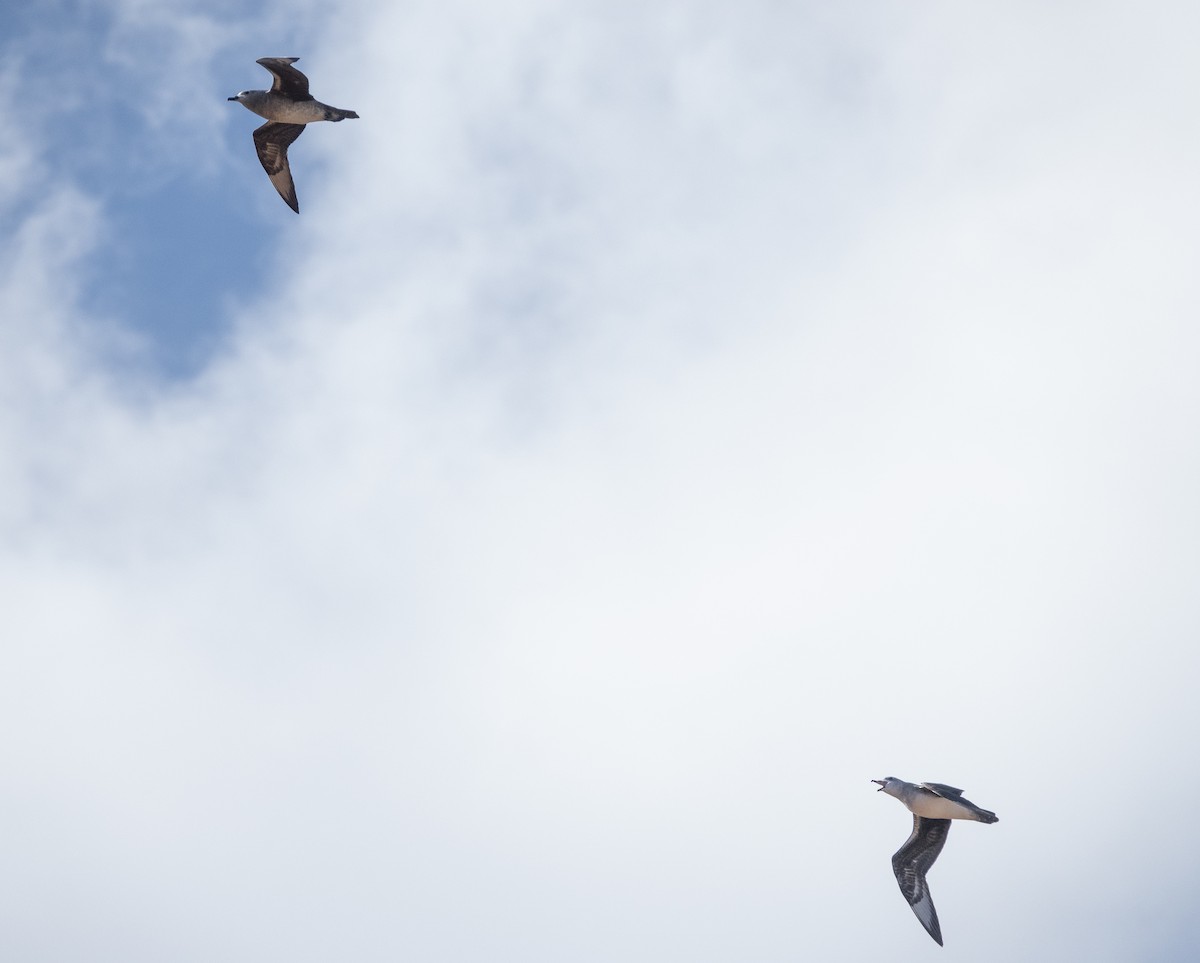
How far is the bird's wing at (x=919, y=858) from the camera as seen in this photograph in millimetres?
42875

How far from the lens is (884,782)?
4331 cm

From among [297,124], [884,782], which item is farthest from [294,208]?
[884,782]

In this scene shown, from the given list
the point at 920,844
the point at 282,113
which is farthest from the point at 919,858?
the point at 282,113

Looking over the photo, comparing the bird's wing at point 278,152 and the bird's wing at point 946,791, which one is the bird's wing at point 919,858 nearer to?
the bird's wing at point 946,791

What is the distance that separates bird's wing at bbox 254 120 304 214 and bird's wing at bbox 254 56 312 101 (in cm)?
328

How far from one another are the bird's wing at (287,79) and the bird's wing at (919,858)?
29.7 metres

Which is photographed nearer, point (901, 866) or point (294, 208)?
point (901, 866)

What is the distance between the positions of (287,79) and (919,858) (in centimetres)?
3086

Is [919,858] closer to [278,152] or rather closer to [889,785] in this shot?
[889,785]

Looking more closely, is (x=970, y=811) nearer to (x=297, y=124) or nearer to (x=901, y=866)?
(x=901, y=866)

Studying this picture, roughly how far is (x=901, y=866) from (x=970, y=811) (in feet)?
14.0

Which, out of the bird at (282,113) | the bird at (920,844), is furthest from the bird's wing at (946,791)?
the bird at (282,113)

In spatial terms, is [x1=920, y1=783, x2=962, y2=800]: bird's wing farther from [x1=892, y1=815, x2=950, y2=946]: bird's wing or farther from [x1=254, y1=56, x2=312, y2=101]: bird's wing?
[x1=254, y1=56, x2=312, y2=101]: bird's wing

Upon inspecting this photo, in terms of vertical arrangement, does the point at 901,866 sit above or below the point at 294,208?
below
